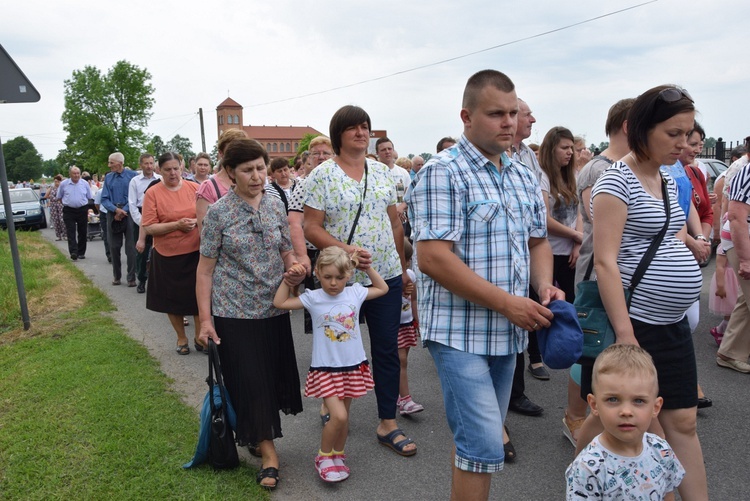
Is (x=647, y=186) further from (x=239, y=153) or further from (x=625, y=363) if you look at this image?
(x=239, y=153)

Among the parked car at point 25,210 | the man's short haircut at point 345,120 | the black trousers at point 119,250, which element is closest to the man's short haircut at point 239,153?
the man's short haircut at point 345,120

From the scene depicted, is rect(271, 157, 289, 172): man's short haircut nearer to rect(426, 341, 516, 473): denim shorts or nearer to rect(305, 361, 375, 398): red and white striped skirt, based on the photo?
rect(305, 361, 375, 398): red and white striped skirt

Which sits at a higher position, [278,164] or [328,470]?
[278,164]

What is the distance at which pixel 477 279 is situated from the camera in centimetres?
Answer: 226

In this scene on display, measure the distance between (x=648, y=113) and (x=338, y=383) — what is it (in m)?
2.21

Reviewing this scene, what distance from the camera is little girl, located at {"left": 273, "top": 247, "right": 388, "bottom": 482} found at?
3518 mm

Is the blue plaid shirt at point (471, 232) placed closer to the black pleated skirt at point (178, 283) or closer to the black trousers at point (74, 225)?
the black pleated skirt at point (178, 283)

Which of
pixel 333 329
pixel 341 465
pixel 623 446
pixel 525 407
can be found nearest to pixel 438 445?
pixel 341 465

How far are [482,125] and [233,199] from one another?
1793 mm

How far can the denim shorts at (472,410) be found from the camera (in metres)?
2.35

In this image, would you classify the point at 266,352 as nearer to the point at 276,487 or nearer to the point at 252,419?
the point at 252,419

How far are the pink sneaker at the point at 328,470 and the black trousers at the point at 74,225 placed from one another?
38.0ft

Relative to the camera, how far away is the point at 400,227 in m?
4.22

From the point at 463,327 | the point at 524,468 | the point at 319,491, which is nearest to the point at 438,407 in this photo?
the point at 524,468
